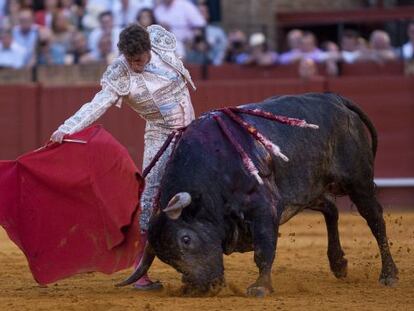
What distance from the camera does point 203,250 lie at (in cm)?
604

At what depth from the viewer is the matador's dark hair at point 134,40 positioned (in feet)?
20.6

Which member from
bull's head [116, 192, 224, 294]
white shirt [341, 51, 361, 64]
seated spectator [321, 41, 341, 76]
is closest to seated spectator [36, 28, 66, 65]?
seated spectator [321, 41, 341, 76]

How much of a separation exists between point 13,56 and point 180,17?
6.03 ft

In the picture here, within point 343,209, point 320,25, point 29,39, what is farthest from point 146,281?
point 320,25

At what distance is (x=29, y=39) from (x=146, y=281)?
623 cm

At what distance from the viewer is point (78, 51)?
40.6 feet

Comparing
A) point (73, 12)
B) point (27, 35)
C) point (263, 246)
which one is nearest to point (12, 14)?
point (27, 35)

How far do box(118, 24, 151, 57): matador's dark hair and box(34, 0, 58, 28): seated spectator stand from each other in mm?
6590

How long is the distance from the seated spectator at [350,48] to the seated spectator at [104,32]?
2355mm

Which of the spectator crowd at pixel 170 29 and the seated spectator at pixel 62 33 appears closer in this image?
the spectator crowd at pixel 170 29

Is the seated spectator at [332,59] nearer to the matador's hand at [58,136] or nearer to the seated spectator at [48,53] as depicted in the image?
the seated spectator at [48,53]

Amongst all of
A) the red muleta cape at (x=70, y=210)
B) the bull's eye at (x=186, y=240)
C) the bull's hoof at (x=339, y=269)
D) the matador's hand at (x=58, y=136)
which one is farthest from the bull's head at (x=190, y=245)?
the bull's hoof at (x=339, y=269)

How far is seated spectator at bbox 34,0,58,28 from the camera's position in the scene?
1280 cm

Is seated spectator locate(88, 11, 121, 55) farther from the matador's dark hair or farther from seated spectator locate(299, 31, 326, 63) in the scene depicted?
the matador's dark hair
